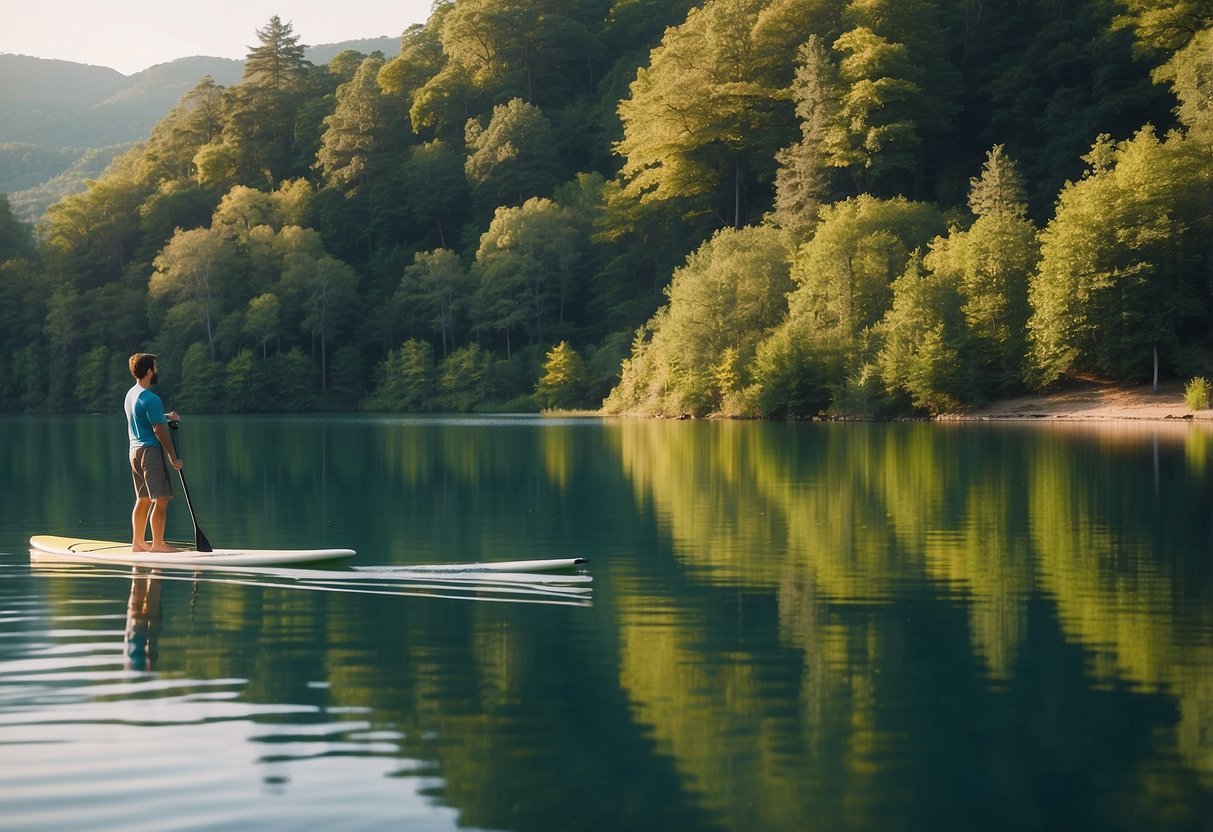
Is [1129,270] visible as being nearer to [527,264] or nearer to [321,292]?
[527,264]

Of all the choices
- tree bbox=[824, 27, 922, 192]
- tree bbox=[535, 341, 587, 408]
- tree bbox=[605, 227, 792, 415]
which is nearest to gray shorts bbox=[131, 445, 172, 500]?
tree bbox=[605, 227, 792, 415]

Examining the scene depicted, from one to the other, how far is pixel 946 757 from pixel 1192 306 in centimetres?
5022

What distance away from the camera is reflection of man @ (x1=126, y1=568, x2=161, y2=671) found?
9516 millimetres

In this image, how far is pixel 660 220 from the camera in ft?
275

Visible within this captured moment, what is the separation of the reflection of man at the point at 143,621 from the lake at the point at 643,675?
6 cm

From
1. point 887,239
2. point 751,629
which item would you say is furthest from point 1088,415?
point 751,629

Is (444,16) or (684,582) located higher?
(444,16)

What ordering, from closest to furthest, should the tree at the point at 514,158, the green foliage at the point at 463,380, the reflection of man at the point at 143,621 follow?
the reflection of man at the point at 143,621
the green foliage at the point at 463,380
the tree at the point at 514,158

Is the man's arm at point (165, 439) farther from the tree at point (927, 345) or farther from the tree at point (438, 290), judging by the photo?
the tree at point (438, 290)

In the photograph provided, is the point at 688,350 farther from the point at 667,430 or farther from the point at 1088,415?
the point at 1088,415

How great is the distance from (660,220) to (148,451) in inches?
2796

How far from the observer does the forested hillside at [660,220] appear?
54031 mm

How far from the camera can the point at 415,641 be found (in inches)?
396

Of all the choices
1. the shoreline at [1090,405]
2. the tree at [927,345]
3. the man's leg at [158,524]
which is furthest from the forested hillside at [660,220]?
the man's leg at [158,524]
